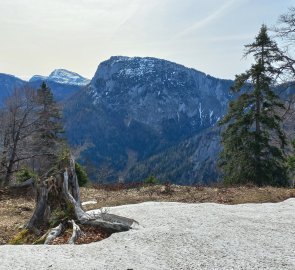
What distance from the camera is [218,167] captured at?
3938cm

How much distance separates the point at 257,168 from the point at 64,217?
71.9ft

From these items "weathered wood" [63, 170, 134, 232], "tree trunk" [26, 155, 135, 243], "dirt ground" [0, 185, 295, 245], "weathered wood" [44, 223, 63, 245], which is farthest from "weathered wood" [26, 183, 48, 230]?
"dirt ground" [0, 185, 295, 245]

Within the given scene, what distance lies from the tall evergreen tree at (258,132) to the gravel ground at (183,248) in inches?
685

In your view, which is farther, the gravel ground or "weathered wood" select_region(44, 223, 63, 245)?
"weathered wood" select_region(44, 223, 63, 245)

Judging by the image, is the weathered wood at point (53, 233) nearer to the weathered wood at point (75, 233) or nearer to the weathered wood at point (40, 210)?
the weathered wood at point (75, 233)

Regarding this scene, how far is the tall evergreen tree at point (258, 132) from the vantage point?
33656mm

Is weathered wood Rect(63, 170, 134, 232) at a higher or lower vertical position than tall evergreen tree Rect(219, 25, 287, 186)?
lower

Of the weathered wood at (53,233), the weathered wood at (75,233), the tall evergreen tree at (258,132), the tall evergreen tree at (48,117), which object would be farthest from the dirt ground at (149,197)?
the tall evergreen tree at (48,117)

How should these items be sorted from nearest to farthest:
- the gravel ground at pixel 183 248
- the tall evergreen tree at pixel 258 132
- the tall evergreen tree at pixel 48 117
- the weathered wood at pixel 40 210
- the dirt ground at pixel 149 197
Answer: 1. the gravel ground at pixel 183 248
2. the weathered wood at pixel 40 210
3. the dirt ground at pixel 149 197
4. the tall evergreen tree at pixel 258 132
5. the tall evergreen tree at pixel 48 117

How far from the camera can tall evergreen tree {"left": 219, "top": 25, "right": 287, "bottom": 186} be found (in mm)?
33656

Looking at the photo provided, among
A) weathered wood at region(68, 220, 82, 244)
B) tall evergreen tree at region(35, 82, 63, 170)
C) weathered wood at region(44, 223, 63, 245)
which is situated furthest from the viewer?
tall evergreen tree at region(35, 82, 63, 170)

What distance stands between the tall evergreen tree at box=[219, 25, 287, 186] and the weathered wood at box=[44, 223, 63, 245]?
21.2 m

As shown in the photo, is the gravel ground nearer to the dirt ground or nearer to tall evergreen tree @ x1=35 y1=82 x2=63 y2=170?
the dirt ground

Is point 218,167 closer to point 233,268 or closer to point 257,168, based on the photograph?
point 257,168
